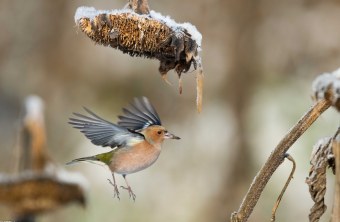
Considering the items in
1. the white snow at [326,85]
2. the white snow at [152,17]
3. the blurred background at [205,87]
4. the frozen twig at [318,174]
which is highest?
the blurred background at [205,87]

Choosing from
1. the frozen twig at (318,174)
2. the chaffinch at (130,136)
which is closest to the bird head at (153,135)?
the chaffinch at (130,136)

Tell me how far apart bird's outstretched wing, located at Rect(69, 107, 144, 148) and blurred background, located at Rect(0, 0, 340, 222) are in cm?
289

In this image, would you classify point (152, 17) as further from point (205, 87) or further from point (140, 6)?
point (205, 87)

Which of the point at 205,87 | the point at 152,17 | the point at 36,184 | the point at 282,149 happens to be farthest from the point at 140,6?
the point at 205,87

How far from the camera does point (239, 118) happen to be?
461cm

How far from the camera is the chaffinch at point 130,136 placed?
1347mm

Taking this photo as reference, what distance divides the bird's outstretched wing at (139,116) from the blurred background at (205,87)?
2841 mm

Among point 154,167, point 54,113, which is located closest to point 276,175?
point 154,167

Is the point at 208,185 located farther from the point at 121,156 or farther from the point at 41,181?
the point at 41,181

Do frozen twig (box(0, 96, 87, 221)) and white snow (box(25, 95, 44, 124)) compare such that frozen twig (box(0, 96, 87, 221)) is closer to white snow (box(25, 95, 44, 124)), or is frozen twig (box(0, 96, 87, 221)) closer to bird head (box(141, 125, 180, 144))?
white snow (box(25, 95, 44, 124))

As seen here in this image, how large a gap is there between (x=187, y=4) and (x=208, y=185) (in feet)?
3.88

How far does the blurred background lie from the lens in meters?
4.43

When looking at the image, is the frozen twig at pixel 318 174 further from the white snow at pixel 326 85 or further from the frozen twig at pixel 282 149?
the white snow at pixel 326 85

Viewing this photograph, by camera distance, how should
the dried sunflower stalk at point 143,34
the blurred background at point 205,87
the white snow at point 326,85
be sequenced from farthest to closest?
the blurred background at point 205,87, the dried sunflower stalk at point 143,34, the white snow at point 326,85
